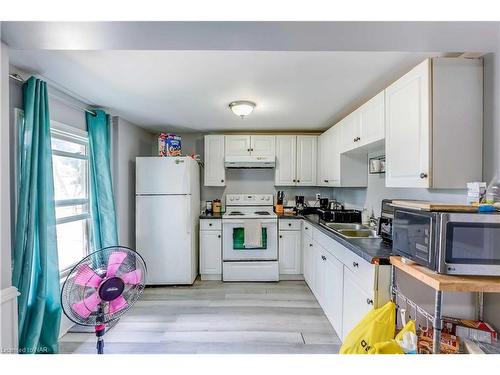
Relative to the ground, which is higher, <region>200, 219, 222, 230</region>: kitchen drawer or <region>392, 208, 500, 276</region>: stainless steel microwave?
<region>392, 208, 500, 276</region>: stainless steel microwave

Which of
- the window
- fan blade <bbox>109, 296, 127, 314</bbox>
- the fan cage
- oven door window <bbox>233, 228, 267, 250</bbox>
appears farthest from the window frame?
oven door window <bbox>233, 228, 267, 250</bbox>

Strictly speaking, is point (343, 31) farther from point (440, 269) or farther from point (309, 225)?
point (309, 225)

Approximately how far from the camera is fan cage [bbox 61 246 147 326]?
53.9 inches

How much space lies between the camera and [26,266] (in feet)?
5.41

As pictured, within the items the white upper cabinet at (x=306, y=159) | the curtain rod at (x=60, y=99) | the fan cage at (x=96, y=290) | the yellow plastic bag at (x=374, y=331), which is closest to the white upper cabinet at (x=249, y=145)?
the white upper cabinet at (x=306, y=159)

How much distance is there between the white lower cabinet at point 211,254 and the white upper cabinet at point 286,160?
126 cm

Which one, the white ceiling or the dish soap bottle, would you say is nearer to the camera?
the dish soap bottle

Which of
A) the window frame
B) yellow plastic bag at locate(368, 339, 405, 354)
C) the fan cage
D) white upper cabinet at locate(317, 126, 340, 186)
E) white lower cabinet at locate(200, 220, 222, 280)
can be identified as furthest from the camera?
white lower cabinet at locate(200, 220, 222, 280)

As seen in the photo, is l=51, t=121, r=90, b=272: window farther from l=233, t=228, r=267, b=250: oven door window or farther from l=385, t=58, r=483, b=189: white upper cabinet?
l=385, t=58, r=483, b=189: white upper cabinet

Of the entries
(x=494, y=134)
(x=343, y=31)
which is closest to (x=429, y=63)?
(x=494, y=134)

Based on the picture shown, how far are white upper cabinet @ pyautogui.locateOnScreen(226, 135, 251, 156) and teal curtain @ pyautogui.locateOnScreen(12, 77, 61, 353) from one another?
86.7 inches

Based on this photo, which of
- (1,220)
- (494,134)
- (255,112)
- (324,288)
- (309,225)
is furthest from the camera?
(309,225)

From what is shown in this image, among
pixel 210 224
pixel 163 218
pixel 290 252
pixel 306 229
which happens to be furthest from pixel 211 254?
pixel 306 229
